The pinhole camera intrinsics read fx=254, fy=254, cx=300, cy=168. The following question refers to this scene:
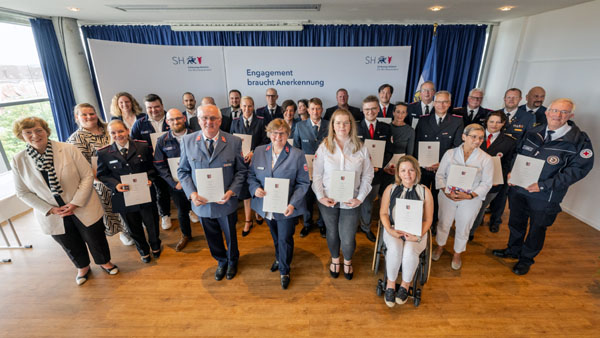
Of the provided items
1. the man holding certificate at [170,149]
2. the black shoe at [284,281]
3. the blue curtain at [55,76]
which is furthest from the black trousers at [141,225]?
the blue curtain at [55,76]

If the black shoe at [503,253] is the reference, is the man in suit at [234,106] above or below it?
above

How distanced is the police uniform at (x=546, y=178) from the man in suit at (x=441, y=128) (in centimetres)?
64

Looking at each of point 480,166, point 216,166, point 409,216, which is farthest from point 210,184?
point 480,166

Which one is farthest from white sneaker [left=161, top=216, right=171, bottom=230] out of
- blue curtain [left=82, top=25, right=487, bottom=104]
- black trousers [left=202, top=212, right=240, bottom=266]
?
blue curtain [left=82, top=25, right=487, bottom=104]

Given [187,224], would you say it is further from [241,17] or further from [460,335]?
[241,17]

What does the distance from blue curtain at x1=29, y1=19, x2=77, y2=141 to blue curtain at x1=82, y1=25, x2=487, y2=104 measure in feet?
2.71

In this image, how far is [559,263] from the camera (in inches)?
121

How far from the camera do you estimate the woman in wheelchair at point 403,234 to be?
2.32 m

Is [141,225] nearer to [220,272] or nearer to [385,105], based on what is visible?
[220,272]

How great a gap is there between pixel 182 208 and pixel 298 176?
1.81 m

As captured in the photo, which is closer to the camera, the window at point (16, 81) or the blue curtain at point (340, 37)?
the window at point (16, 81)

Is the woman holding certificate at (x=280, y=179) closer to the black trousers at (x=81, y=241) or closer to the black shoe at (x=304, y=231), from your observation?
the black shoe at (x=304, y=231)

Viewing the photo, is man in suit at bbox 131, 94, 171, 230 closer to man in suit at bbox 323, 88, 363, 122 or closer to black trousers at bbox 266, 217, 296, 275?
black trousers at bbox 266, 217, 296, 275

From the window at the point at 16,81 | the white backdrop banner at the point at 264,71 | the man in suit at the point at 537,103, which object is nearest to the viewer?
the man in suit at the point at 537,103
